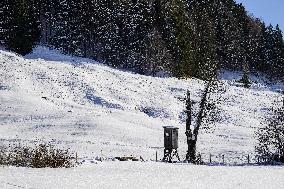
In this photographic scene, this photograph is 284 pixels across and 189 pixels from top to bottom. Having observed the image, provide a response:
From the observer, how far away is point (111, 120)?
48.4 m

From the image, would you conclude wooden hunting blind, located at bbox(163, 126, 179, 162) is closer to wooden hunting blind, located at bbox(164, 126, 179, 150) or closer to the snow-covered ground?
wooden hunting blind, located at bbox(164, 126, 179, 150)

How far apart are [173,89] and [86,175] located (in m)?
50.2

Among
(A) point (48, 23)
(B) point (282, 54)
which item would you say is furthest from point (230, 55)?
(A) point (48, 23)

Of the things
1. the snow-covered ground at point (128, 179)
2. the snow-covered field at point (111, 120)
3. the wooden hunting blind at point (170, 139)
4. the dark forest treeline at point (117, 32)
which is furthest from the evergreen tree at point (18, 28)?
the snow-covered ground at point (128, 179)

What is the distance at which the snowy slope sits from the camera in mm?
42500

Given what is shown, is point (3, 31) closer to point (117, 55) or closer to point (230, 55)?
point (117, 55)

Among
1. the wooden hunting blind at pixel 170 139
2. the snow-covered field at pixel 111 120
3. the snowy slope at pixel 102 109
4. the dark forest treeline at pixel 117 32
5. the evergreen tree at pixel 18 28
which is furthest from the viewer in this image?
the dark forest treeline at pixel 117 32

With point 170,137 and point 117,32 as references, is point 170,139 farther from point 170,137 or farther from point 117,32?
point 117,32

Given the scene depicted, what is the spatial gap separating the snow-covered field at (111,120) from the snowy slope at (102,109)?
0.08 metres

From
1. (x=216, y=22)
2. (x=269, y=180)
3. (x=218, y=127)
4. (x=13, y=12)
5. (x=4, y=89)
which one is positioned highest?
(x=216, y=22)

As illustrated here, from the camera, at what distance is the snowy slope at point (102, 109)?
42500 mm

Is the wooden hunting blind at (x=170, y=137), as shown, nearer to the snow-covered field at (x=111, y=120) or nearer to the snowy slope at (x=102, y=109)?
the snowy slope at (x=102, y=109)

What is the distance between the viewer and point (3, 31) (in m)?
68.7

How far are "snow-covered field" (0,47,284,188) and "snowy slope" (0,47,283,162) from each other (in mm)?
85
